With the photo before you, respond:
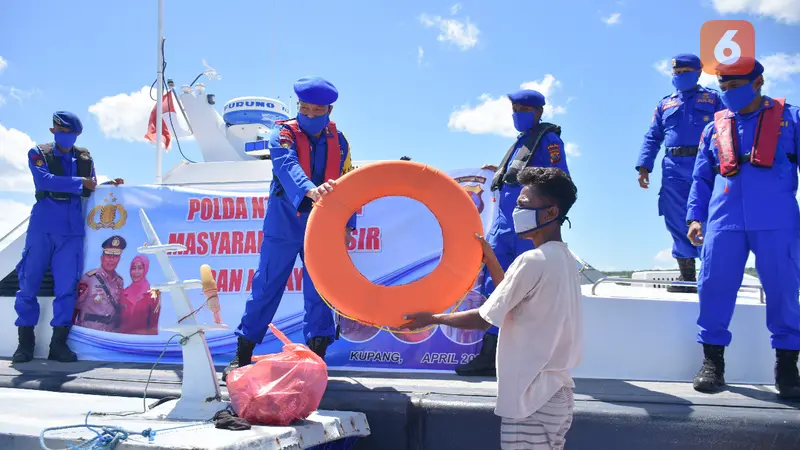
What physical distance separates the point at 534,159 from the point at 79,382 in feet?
9.09

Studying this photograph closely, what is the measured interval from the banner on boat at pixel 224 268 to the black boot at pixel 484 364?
195 mm

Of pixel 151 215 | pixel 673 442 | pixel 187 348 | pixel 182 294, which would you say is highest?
pixel 151 215

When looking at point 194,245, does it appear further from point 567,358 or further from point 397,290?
point 567,358

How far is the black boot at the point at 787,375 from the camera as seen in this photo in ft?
9.05

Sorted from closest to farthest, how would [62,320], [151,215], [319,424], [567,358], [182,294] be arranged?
[567,358] < [319,424] < [182,294] < [62,320] < [151,215]

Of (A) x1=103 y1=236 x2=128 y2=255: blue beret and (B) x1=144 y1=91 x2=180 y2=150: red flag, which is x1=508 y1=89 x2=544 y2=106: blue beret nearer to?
(A) x1=103 y1=236 x2=128 y2=255: blue beret

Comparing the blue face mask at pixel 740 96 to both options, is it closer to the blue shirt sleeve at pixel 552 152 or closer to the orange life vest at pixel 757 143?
the orange life vest at pixel 757 143

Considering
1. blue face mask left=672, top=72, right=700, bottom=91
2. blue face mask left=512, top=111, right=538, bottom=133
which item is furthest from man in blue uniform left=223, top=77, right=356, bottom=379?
blue face mask left=672, top=72, right=700, bottom=91

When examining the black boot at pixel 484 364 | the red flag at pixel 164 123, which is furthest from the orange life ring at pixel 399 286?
the red flag at pixel 164 123

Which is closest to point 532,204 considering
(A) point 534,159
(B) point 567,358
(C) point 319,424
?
(B) point 567,358

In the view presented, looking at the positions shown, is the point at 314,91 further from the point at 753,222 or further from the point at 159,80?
the point at 159,80

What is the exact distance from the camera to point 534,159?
11.3 feet

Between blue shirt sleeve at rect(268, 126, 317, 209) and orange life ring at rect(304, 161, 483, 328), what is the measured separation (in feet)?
1.20

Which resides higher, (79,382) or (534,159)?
(534,159)
